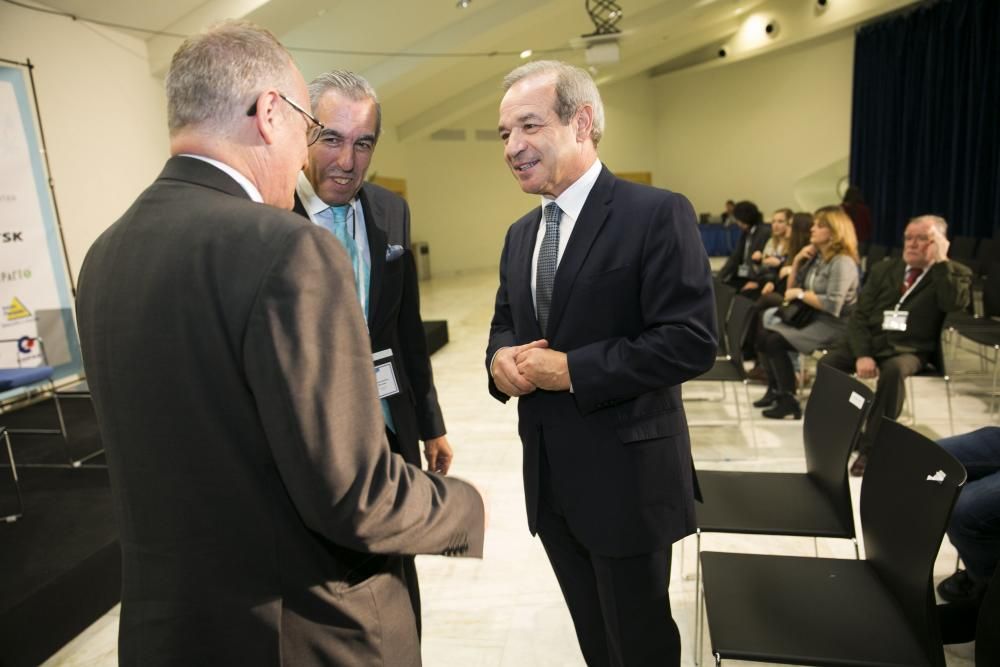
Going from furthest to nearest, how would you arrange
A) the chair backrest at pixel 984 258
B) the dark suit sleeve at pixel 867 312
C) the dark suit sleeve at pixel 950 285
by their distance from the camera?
the chair backrest at pixel 984 258 → the dark suit sleeve at pixel 867 312 → the dark suit sleeve at pixel 950 285

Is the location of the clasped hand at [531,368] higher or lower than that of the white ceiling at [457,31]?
lower

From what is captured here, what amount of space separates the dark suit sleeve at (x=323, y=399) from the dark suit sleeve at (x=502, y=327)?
77cm

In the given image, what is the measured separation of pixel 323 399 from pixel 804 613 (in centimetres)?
137

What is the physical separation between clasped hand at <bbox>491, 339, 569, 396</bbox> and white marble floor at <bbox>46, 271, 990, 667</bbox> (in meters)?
0.29

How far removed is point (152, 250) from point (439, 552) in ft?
1.88

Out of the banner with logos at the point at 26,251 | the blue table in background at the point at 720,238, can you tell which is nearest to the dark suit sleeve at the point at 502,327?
the banner with logos at the point at 26,251

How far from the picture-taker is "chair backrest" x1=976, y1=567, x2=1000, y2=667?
1.37m

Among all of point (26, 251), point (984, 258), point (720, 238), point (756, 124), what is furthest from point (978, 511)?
point (756, 124)

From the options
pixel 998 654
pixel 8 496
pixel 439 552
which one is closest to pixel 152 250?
pixel 439 552

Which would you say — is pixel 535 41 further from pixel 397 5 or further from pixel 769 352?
pixel 769 352

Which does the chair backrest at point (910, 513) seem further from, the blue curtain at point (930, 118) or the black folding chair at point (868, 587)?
the blue curtain at point (930, 118)

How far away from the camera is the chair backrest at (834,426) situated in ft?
6.55

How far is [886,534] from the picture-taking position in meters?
1.66

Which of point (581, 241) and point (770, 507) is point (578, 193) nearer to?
point (581, 241)
